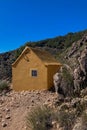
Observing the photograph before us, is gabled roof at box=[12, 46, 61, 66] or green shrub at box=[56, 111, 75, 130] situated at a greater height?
gabled roof at box=[12, 46, 61, 66]

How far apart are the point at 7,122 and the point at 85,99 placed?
155 inches

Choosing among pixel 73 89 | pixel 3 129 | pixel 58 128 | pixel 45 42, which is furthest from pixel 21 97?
pixel 45 42

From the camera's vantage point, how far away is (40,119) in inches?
404

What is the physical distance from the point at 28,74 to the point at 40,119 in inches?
268

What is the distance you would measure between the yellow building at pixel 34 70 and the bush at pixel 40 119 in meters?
5.39

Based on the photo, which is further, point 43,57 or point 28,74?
point 43,57

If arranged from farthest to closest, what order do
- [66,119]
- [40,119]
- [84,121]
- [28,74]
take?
[28,74]
[40,119]
[66,119]
[84,121]

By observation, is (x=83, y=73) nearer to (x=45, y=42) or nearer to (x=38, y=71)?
(x=38, y=71)

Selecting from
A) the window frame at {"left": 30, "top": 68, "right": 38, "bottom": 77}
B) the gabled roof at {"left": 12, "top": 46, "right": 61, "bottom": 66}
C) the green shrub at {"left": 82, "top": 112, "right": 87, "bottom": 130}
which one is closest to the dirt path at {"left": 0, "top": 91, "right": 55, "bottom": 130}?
the window frame at {"left": 30, "top": 68, "right": 38, "bottom": 77}

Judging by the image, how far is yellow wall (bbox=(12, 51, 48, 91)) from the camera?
53.1 ft

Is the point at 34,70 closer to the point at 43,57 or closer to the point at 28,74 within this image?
the point at 28,74

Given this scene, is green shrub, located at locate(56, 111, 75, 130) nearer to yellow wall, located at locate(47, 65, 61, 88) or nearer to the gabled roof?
yellow wall, located at locate(47, 65, 61, 88)

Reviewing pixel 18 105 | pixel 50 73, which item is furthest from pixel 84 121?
pixel 50 73

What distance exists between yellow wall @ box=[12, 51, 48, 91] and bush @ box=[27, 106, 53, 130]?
17.8 feet
